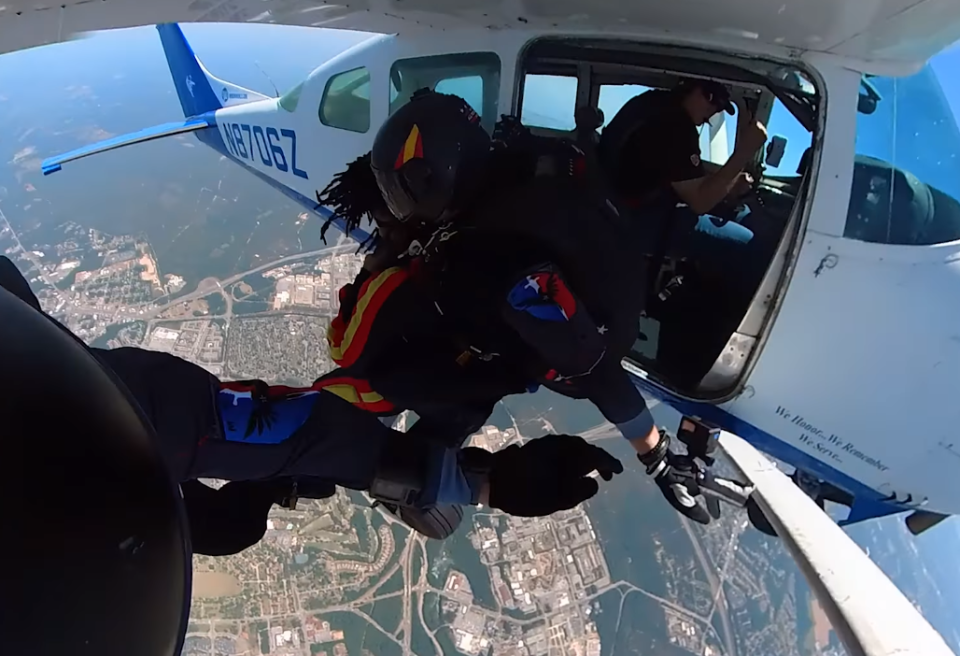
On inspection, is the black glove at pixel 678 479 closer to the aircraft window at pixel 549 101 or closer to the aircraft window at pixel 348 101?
the aircraft window at pixel 549 101

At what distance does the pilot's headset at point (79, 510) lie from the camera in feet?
2.71

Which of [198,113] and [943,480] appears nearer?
[943,480]

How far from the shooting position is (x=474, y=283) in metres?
1.83

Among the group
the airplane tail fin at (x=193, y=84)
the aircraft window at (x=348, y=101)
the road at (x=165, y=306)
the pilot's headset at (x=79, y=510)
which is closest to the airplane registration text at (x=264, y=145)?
the aircraft window at (x=348, y=101)

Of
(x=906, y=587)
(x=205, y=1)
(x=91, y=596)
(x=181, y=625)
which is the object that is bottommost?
(x=906, y=587)

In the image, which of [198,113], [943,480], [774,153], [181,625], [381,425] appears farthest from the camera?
[198,113]

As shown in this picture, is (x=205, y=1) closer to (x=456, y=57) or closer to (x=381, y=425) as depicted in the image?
(x=456, y=57)

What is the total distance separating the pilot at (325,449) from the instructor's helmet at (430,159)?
650 millimetres

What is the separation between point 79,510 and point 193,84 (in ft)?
Answer: 20.9

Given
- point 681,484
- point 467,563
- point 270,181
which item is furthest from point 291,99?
point 467,563

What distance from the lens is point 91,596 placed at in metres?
0.88

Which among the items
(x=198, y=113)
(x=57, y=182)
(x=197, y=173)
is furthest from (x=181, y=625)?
(x=57, y=182)

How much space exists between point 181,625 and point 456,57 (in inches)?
101

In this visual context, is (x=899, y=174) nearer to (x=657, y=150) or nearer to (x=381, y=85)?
(x=657, y=150)
